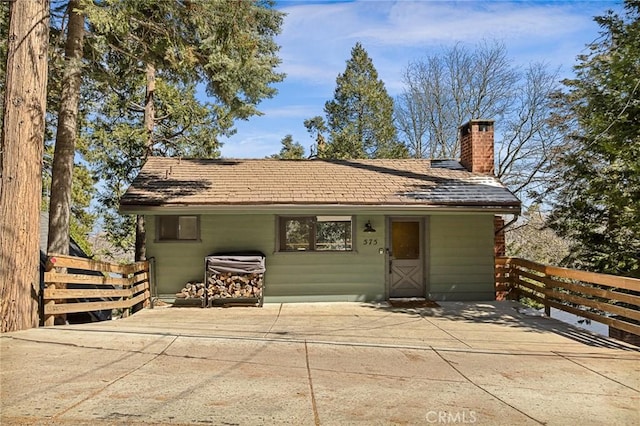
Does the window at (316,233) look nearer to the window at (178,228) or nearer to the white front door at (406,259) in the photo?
the white front door at (406,259)

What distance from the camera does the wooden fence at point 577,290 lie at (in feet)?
19.9

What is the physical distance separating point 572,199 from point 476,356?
8561mm

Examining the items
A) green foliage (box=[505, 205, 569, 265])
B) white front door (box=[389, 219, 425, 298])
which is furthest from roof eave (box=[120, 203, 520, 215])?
green foliage (box=[505, 205, 569, 265])

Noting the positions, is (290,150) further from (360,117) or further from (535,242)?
(535,242)

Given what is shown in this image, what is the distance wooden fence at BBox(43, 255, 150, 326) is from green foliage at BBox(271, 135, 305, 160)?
45.4ft

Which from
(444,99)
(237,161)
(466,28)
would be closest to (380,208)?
(237,161)

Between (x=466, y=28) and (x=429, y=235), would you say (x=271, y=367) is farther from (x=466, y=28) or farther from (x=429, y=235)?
(x=466, y=28)

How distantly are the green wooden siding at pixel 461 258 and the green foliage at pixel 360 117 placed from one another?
11894mm

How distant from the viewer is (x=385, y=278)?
10.0 metres

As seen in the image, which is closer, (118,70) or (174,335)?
(174,335)

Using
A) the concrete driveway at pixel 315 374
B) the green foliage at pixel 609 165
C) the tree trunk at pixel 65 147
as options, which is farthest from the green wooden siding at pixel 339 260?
the green foliage at pixel 609 165

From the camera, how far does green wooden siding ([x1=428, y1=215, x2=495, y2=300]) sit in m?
10.1

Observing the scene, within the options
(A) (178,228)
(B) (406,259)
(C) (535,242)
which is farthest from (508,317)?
(C) (535,242)

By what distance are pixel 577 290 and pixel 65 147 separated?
990cm
